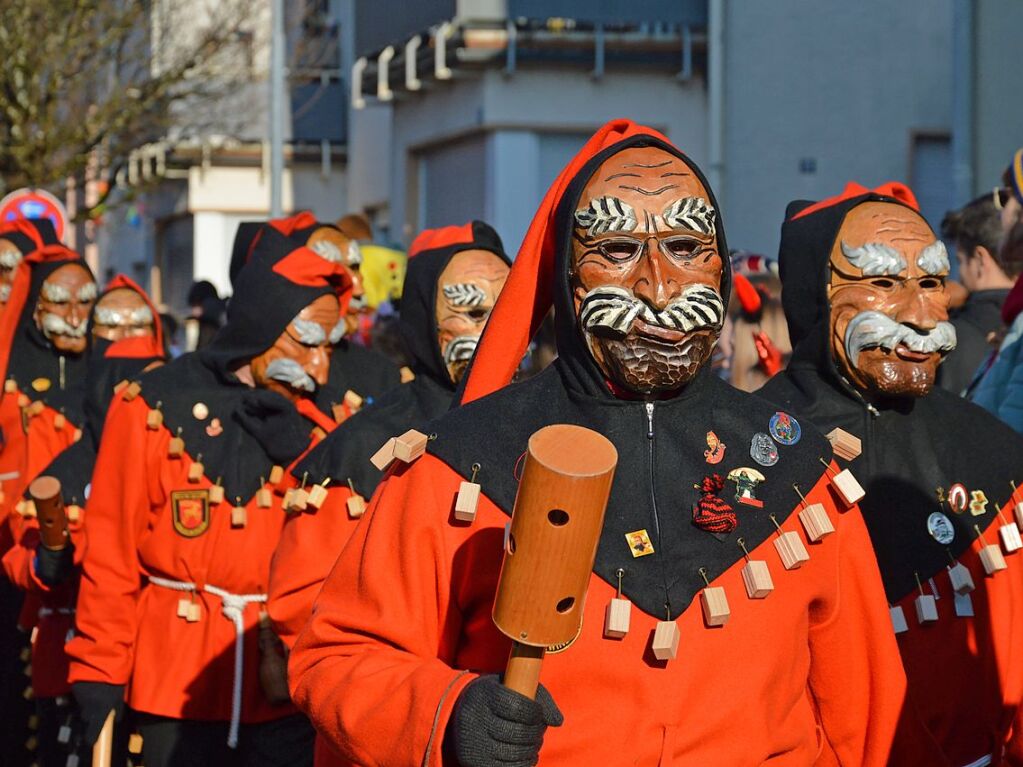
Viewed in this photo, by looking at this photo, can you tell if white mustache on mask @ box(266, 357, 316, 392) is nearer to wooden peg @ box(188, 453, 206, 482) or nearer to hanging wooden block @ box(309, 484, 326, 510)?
wooden peg @ box(188, 453, 206, 482)

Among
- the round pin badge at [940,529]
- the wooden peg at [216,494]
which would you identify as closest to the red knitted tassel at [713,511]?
the round pin badge at [940,529]

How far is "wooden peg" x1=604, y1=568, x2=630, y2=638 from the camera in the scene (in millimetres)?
3510

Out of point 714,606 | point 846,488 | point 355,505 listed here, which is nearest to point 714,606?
point 714,606

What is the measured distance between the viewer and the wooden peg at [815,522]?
12.3 feet

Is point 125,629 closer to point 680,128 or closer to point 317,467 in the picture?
point 317,467

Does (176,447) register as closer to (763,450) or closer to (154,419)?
(154,419)

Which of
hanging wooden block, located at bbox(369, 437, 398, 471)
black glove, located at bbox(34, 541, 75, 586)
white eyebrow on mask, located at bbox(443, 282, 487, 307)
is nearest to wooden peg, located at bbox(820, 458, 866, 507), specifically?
hanging wooden block, located at bbox(369, 437, 398, 471)

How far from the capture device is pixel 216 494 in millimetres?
6523

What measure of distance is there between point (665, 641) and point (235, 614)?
127 inches

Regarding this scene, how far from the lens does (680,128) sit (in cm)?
2094

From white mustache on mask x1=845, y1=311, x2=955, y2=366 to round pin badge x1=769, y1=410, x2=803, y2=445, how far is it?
116 cm

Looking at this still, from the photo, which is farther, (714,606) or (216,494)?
(216,494)

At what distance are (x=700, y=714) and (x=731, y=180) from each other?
17078mm

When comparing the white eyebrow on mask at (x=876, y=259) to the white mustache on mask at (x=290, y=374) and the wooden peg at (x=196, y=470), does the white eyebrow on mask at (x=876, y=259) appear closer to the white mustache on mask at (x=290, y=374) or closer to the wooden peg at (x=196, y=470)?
the white mustache on mask at (x=290, y=374)
